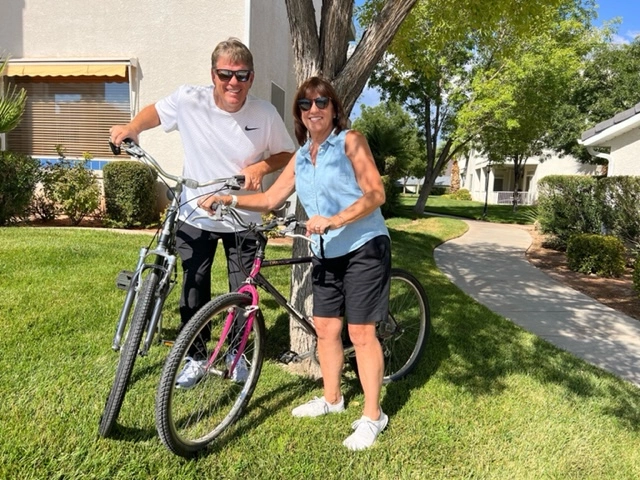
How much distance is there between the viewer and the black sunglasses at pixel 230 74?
2.48 metres

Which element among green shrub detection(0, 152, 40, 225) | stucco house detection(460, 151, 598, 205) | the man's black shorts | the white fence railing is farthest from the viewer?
the white fence railing

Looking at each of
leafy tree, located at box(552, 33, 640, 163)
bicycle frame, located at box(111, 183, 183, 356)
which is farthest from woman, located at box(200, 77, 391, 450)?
leafy tree, located at box(552, 33, 640, 163)

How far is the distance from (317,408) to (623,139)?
1045 cm

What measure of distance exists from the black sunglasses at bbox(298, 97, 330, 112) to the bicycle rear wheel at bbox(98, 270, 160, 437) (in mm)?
1113

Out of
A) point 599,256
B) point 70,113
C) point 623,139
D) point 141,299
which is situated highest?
point 623,139

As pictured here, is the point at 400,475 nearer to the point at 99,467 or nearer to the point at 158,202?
the point at 99,467

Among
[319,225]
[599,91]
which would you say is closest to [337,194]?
[319,225]

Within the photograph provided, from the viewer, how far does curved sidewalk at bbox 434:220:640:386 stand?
443cm

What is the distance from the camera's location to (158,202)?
877 cm

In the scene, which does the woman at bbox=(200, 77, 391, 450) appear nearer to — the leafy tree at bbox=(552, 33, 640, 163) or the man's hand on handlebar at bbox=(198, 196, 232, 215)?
the man's hand on handlebar at bbox=(198, 196, 232, 215)

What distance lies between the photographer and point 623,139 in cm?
1025

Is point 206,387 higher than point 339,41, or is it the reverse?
point 339,41

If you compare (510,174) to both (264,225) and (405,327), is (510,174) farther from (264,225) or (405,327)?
(264,225)

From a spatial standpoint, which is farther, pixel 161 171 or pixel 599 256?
pixel 599 256
